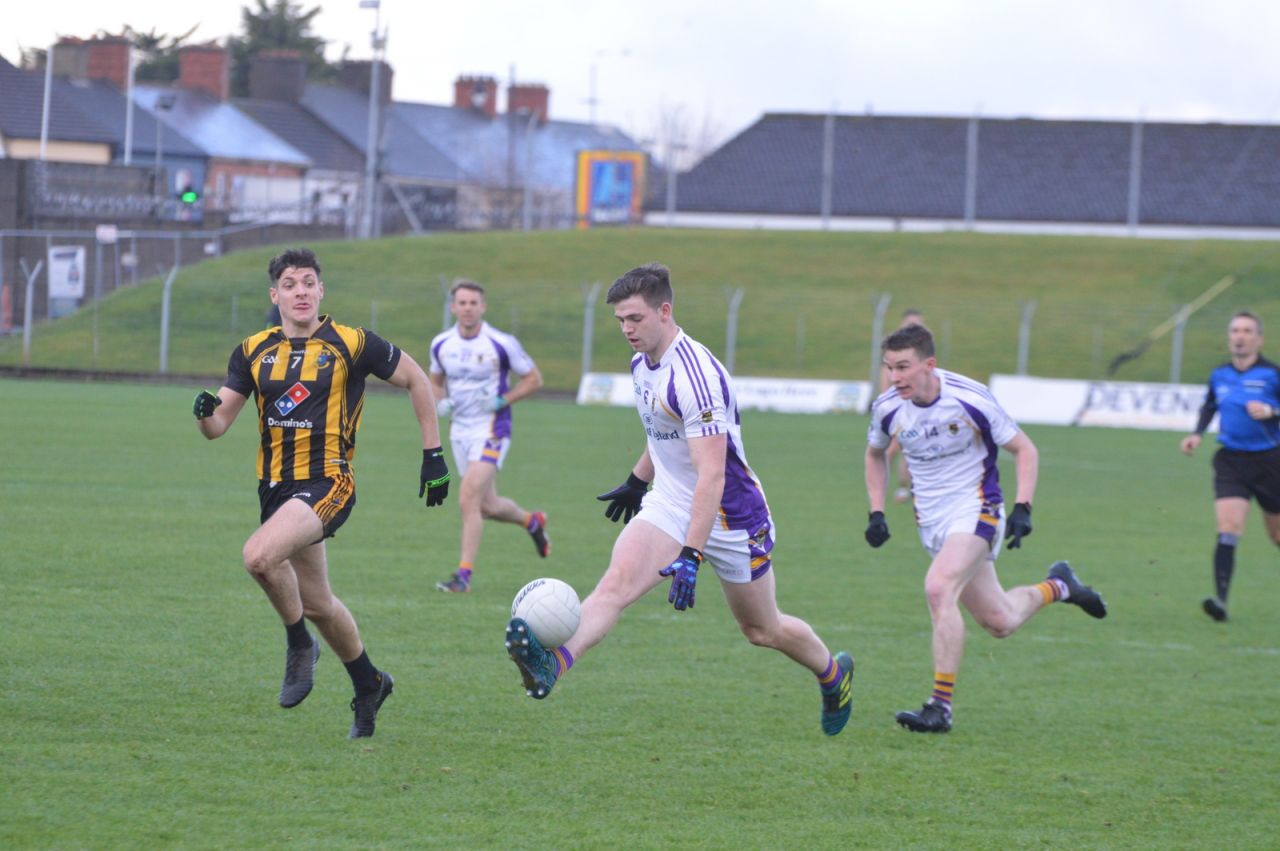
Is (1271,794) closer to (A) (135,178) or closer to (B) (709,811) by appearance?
(B) (709,811)

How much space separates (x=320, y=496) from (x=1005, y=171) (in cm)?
6488

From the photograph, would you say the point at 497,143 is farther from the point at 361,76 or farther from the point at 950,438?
the point at 950,438

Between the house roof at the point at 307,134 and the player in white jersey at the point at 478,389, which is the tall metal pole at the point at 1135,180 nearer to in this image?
the house roof at the point at 307,134

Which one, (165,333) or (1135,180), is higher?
(1135,180)

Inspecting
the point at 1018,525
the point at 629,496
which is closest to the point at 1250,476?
the point at 1018,525

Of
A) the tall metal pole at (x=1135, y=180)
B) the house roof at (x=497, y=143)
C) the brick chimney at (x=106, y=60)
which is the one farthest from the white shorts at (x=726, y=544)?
the house roof at (x=497, y=143)

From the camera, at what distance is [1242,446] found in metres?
11.2

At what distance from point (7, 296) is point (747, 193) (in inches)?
1471

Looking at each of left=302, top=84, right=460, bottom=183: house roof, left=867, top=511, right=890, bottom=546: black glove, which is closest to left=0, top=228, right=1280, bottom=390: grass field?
left=302, top=84, right=460, bottom=183: house roof

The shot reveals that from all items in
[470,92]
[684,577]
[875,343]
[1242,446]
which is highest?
[470,92]

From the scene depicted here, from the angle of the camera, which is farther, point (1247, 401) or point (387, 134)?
point (387, 134)

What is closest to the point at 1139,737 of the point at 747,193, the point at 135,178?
the point at 135,178

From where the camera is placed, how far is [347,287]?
42.2 metres

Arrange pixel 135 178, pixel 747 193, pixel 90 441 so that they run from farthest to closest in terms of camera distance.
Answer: pixel 747 193, pixel 135 178, pixel 90 441
